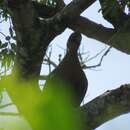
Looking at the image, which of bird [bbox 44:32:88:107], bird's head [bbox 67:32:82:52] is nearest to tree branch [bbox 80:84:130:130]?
bird [bbox 44:32:88:107]

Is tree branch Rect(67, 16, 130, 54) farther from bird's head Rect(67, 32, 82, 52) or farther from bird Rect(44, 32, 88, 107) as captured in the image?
bird Rect(44, 32, 88, 107)

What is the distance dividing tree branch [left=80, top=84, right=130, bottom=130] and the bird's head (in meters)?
0.74

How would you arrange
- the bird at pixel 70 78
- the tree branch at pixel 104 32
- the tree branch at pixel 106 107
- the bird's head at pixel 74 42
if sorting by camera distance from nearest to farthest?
the tree branch at pixel 106 107 → the bird at pixel 70 78 → the bird's head at pixel 74 42 → the tree branch at pixel 104 32

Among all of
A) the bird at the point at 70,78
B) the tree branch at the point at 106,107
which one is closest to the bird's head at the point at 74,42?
the bird at the point at 70,78

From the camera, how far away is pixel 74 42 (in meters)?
3.91

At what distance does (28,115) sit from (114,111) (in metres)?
0.70

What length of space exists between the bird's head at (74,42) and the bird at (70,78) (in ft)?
0.12

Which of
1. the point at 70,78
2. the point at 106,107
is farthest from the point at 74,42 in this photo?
the point at 106,107

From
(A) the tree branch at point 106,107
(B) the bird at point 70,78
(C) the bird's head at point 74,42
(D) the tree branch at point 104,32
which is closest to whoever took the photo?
(A) the tree branch at point 106,107

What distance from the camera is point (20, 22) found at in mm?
3543

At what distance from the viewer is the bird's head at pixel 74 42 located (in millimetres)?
3859

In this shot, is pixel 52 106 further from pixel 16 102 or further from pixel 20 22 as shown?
pixel 20 22

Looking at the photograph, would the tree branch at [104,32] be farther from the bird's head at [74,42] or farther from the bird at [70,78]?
the bird at [70,78]

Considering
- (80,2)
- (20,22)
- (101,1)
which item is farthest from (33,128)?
(101,1)
